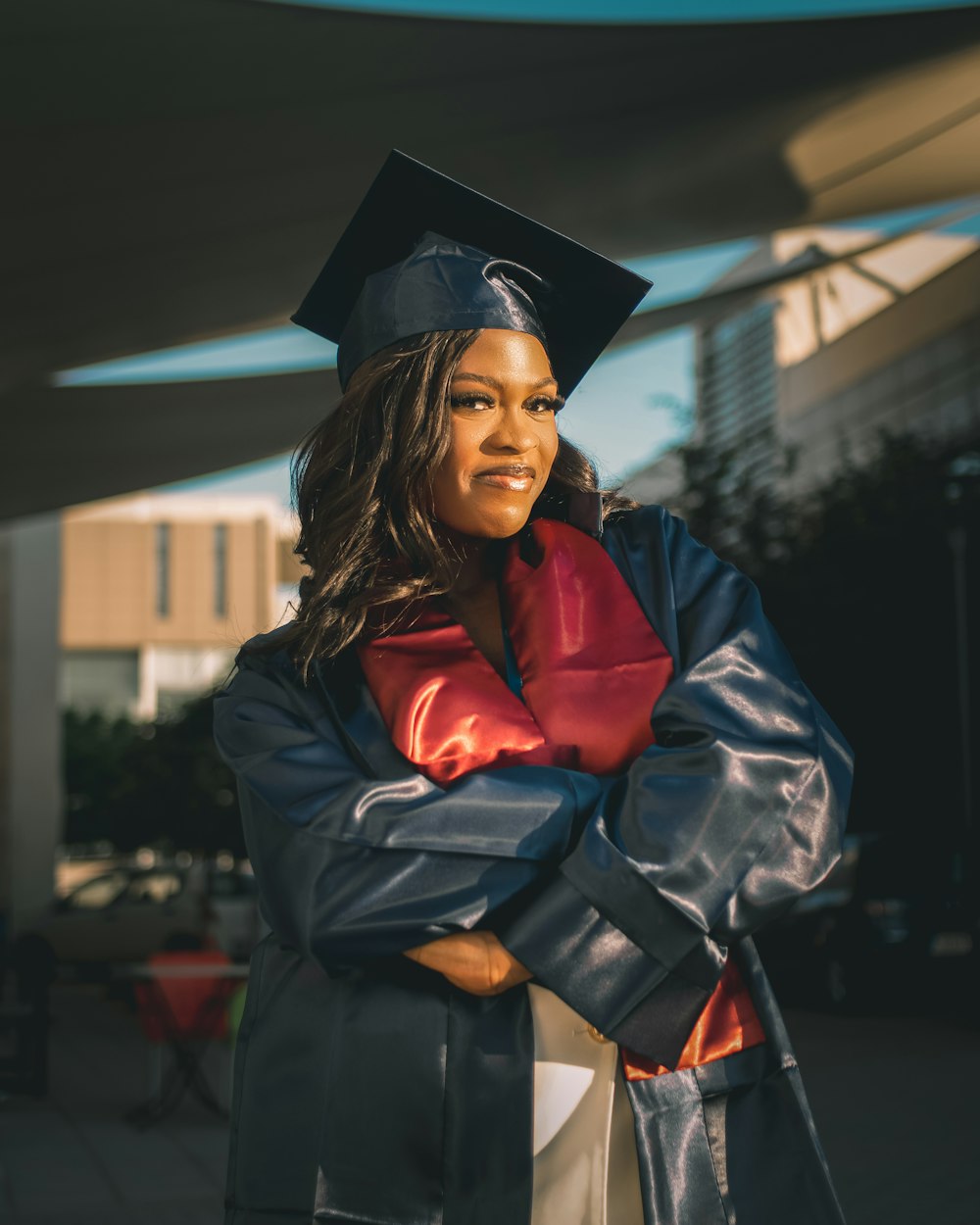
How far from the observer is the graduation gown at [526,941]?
145 cm

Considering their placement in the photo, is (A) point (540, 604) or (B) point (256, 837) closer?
(B) point (256, 837)

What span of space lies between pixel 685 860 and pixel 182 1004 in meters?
6.45

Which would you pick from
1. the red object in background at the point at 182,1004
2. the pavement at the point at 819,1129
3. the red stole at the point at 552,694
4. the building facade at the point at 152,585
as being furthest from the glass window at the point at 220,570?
the red stole at the point at 552,694

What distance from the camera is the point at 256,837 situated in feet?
5.26

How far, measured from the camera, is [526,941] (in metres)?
1.48

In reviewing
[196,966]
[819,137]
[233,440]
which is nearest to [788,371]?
[233,440]

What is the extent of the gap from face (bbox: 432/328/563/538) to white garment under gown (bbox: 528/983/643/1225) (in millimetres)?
642

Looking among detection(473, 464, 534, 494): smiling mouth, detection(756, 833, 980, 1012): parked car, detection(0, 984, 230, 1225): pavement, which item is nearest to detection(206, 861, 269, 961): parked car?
detection(0, 984, 230, 1225): pavement

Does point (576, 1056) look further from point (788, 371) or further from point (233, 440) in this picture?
point (788, 371)

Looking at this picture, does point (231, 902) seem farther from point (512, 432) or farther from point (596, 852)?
point (596, 852)

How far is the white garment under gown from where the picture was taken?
1490 mm

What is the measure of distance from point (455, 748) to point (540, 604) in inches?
9.3

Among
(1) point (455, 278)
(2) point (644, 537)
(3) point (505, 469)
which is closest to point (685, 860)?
(2) point (644, 537)

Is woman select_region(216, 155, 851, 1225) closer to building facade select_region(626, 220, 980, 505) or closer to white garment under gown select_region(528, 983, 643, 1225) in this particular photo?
white garment under gown select_region(528, 983, 643, 1225)
